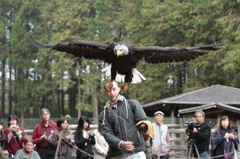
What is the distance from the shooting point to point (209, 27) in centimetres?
2736

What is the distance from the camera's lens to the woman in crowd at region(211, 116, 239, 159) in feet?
30.4

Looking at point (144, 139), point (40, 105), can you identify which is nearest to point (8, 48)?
point (40, 105)

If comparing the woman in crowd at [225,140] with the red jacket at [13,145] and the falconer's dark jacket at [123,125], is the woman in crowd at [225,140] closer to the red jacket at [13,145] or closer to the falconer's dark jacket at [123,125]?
the red jacket at [13,145]

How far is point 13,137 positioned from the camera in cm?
885

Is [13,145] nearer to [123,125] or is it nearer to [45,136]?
[45,136]

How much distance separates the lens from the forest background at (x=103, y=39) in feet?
86.6

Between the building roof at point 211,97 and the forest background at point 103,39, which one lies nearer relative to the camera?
the building roof at point 211,97

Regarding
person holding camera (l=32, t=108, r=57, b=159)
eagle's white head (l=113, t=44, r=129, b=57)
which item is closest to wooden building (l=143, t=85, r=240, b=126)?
person holding camera (l=32, t=108, r=57, b=159)

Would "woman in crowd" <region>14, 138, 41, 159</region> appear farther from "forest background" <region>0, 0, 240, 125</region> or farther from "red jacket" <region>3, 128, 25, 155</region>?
"forest background" <region>0, 0, 240, 125</region>

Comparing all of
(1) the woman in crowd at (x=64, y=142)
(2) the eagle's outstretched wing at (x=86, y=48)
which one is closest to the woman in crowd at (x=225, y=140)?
(2) the eagle's outstretched wing at (x=86, y=48)

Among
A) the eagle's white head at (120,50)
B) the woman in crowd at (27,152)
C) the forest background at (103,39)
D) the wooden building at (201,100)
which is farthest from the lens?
the forest background at (103,39)

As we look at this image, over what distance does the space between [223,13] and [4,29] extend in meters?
23.0

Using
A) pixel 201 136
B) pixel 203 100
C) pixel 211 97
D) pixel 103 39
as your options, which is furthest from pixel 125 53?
pixel 103 39

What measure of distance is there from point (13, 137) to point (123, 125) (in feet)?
13.2
